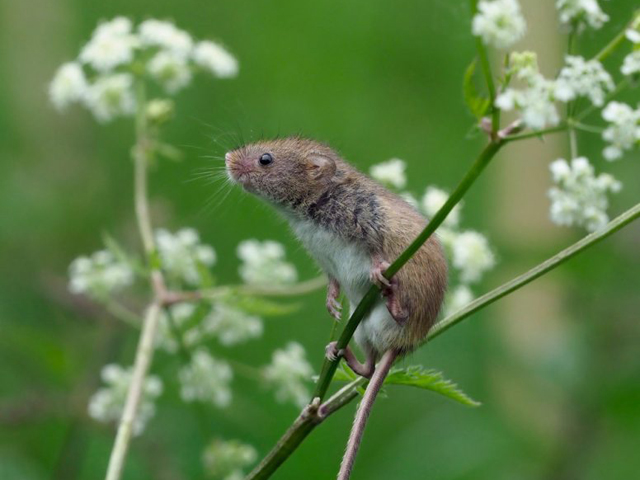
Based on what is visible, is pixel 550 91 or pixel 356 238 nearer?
pixel 550 91

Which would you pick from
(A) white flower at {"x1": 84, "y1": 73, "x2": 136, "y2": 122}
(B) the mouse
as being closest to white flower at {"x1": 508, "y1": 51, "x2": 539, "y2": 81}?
(B) the mouse

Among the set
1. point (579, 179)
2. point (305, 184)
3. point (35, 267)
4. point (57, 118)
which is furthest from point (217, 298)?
point (57, 118)

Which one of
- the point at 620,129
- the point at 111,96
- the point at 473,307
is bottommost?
the point at 473,307

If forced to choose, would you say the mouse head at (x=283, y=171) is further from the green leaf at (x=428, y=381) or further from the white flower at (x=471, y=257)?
the green leaf at (x=428, y=381)

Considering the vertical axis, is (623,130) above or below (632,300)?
below

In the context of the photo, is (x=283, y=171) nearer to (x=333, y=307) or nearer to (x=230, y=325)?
(x=333, y=307)

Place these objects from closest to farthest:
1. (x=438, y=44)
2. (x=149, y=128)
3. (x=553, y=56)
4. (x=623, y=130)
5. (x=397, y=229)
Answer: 1. (x=623, y=130)
2. (x=397, y=229)
3. (x=149, y=128)
4. (x=553, y=56)
5. (x=438, y=44)

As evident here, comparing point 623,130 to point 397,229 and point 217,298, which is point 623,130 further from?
point 217,298

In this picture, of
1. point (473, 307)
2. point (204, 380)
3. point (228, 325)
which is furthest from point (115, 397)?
point (473, 307)
